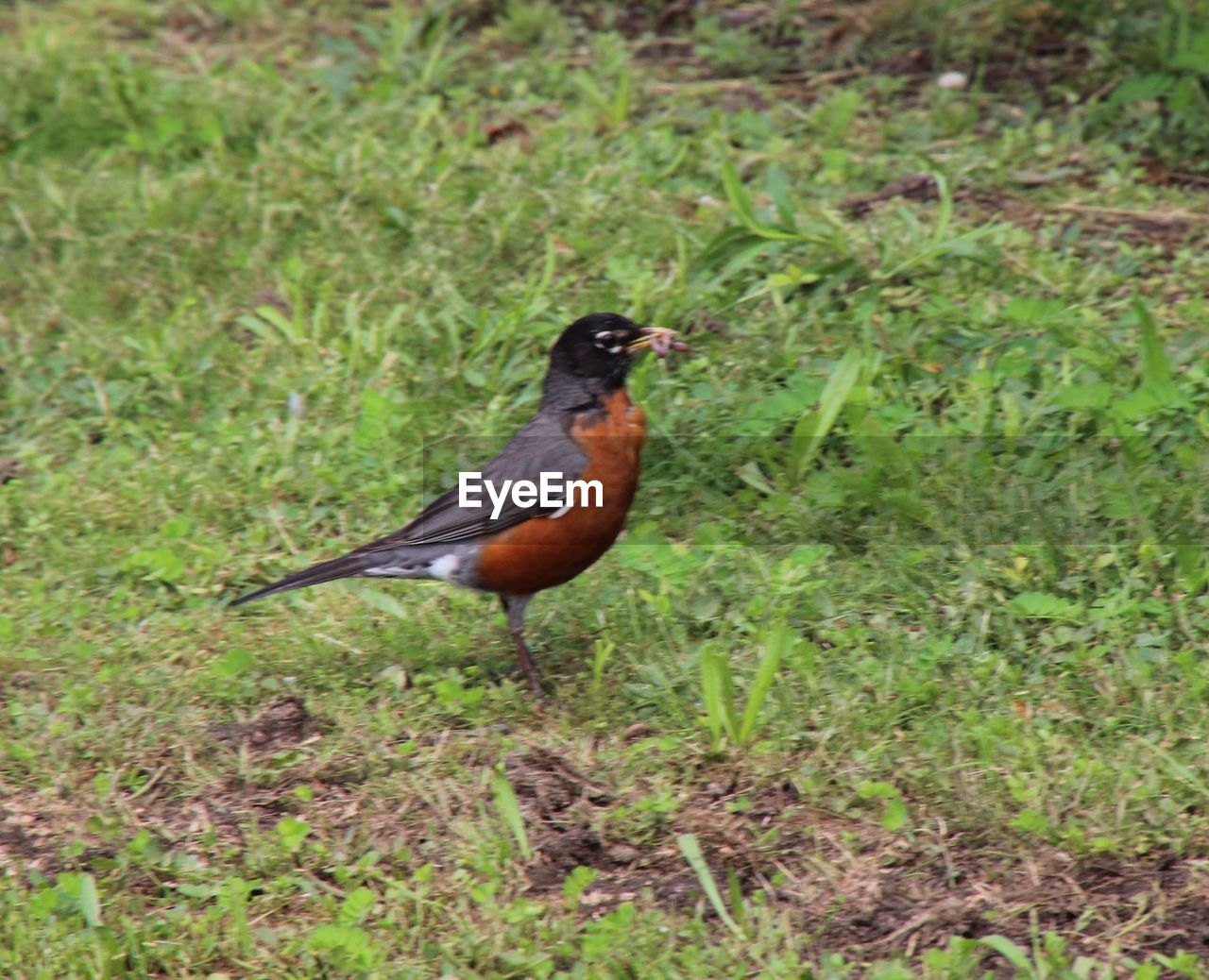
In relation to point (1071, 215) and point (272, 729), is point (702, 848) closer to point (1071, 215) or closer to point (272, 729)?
point (272, 729)

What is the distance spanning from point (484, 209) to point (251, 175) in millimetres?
1210

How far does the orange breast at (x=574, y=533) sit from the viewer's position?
4.82 m

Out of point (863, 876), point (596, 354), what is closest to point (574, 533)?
point (596, 354)

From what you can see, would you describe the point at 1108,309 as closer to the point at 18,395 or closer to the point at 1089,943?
the point at 1089,943

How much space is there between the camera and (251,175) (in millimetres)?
7363

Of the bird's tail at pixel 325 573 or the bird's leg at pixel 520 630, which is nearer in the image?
the bird's leg at pixel 520 630

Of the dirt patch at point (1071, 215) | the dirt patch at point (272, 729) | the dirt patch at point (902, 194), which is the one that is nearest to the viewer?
the dirt patch at point (272, 729)

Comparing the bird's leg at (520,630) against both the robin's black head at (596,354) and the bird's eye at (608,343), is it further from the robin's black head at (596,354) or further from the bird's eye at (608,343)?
the bird's eye at (608,343)

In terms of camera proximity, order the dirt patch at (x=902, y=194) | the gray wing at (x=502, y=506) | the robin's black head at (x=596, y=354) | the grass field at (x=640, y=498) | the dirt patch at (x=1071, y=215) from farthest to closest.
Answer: the dirt patch at (x=902, y=194) → the dirt patch at (x=1071, y=215) → the robin's black head at (x=596, y=354) → the gray wing at (x=502, y=506) → the grass field at (x=640, y=498)

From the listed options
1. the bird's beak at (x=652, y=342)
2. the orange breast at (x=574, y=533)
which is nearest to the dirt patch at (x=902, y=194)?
the bird's beak at (x=652, y=342)

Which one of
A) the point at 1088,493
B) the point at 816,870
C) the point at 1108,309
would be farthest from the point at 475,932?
the point at 1108,309

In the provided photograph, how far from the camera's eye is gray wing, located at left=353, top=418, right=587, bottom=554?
16.1ft

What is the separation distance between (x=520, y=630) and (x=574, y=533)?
367mm

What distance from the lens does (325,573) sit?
16.2ft
